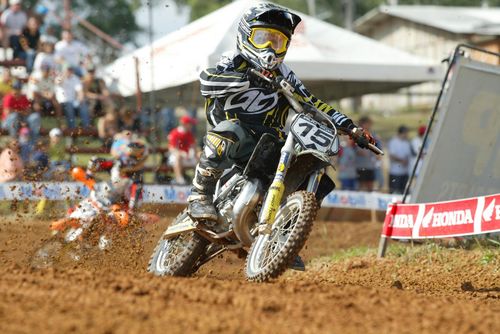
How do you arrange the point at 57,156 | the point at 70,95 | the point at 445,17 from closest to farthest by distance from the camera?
the point at 57,156 → the point at 70,95 → the point at 445,17

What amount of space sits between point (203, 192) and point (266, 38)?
1.41 meters

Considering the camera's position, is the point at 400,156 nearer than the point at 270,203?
No

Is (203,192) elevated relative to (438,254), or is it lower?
elevated

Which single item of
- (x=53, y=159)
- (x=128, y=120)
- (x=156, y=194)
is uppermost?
(x=128, y=120)

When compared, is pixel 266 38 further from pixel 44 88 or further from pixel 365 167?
pixel 365 167

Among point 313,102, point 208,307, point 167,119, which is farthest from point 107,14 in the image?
point 208,307

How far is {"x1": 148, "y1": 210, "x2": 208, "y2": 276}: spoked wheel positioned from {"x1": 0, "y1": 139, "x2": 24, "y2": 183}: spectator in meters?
5.61

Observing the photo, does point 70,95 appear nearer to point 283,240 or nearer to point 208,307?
point 283,240

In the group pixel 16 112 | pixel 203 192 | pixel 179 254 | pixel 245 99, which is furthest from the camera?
pixel 16 112

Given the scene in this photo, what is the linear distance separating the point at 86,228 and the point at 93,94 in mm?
6195

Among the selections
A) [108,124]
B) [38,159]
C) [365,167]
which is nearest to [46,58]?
[108,124]

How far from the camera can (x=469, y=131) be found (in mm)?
10227

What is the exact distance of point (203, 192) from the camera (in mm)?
7191

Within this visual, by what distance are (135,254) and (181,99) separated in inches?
349
